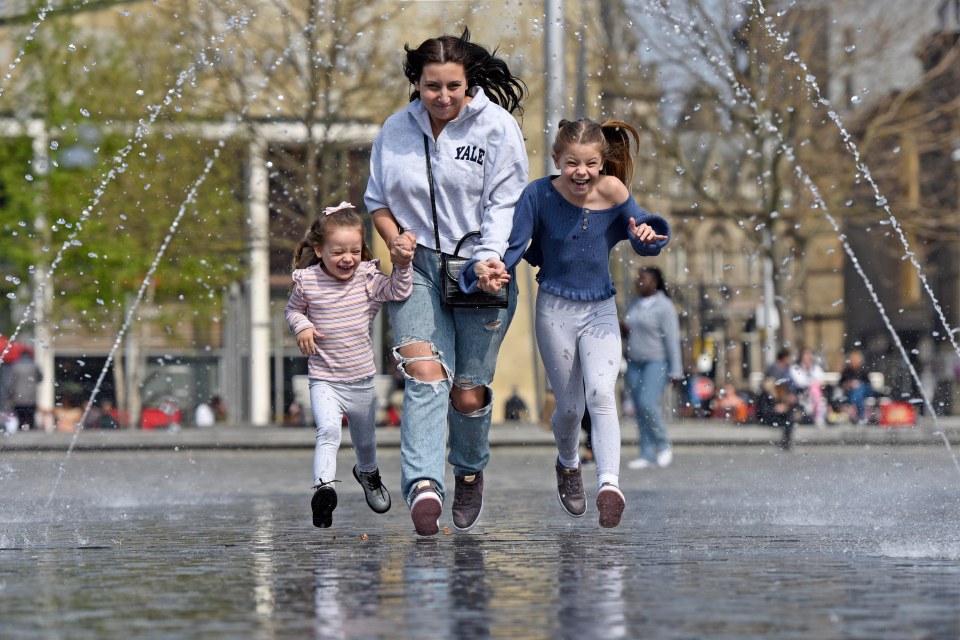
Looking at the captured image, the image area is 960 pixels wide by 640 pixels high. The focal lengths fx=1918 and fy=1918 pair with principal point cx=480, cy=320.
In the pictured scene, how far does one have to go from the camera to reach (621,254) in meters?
27.4

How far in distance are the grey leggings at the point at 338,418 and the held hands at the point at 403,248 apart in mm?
997

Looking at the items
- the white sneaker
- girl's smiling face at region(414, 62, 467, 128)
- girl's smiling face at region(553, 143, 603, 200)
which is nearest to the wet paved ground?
girl's smiling face at region(553, 143, 603, 200)

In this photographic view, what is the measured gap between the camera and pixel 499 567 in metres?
6.36

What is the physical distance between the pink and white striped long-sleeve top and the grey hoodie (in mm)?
625

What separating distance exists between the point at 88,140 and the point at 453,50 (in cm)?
2581

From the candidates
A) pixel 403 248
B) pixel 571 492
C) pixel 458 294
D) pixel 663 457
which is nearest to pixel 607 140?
pixel 458 294

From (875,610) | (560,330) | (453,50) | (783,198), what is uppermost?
(783,198)

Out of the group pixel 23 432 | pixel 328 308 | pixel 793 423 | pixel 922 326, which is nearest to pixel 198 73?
pixel 23 432

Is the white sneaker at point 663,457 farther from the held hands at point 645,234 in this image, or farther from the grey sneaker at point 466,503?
the held hands at point 645,234

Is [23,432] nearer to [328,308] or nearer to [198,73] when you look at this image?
[198,73]

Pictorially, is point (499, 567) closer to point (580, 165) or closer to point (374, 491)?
point (580, 165)

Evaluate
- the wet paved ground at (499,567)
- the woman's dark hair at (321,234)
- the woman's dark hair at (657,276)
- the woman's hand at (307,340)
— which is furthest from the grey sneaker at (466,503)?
the woman's dark hair at (657,276)

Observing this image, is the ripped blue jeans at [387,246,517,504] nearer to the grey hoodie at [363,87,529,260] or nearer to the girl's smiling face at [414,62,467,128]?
the grey hoodie at [363,87,529,260]

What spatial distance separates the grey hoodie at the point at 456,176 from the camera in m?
7.40
